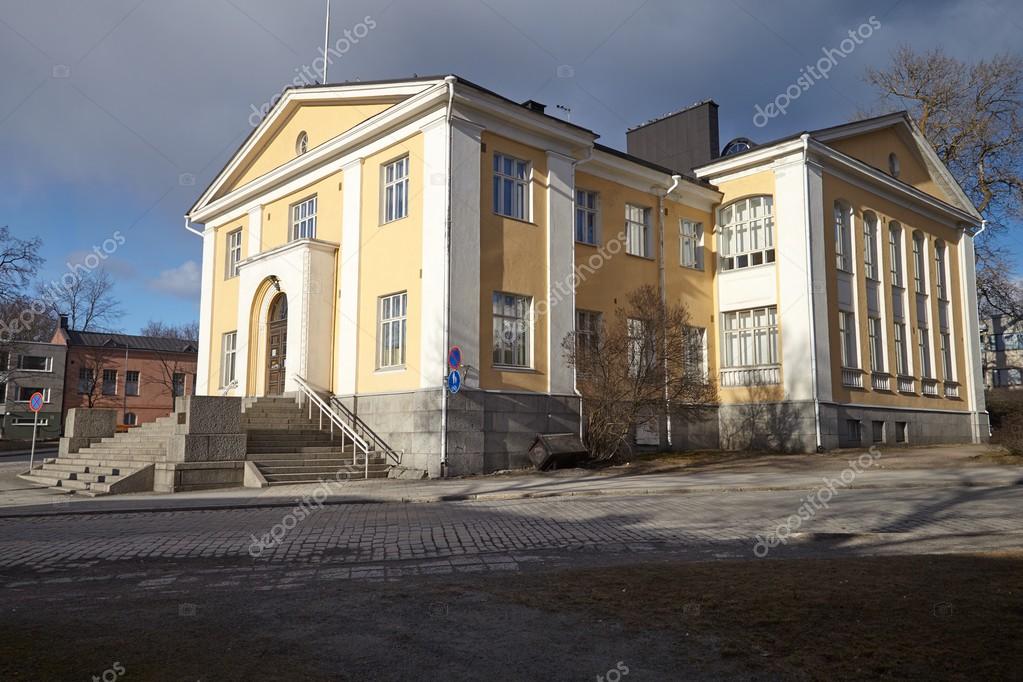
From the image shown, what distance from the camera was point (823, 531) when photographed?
939 cm

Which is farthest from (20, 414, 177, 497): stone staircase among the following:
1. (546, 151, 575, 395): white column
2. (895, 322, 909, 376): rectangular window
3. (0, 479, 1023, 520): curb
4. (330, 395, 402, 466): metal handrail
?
(895, 322, 909, 376): rectangular window

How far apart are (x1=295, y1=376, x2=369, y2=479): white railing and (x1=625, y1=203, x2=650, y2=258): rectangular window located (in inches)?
384

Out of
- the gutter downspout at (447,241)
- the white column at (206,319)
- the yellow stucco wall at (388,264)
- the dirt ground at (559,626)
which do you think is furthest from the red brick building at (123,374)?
the dirt ground at (559,626)

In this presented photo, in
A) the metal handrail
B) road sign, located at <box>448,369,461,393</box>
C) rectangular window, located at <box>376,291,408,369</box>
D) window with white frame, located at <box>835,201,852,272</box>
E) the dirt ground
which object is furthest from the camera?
window with white frame, located at <box>835,201,852,272</box>

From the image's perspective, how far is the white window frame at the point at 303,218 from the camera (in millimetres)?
24344

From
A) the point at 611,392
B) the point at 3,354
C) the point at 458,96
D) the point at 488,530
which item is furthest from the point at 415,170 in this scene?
the point at 3,354

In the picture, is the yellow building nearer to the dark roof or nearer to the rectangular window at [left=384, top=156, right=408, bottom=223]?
the rectangular window at [left=384, top=156, right=408, bottom=223]

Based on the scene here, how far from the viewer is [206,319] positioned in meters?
28.4

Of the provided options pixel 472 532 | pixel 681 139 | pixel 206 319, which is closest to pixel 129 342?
pixel 206 319

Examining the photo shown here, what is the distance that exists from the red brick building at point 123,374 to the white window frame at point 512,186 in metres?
55.2

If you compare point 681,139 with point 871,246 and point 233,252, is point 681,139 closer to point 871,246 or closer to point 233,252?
point 871,246

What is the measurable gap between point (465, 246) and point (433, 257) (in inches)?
31.0

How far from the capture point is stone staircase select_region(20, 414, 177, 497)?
17.0m

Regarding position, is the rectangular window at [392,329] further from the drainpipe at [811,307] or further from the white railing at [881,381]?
the white railing at [881,381]
